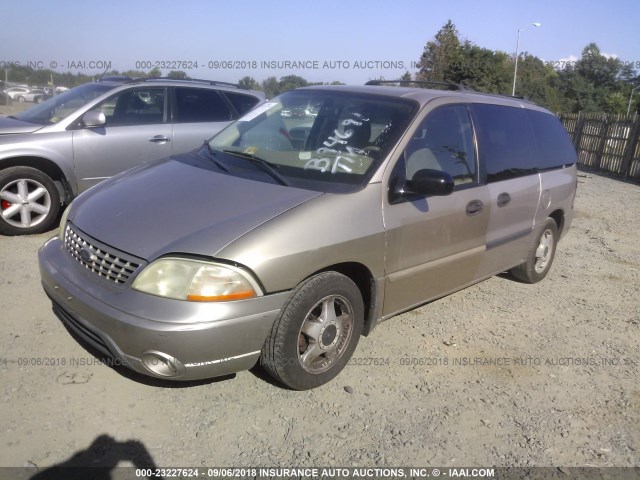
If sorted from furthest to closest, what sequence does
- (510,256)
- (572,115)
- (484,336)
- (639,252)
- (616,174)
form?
(572,115), (616,174), (639,252), (510,256), (484,336)

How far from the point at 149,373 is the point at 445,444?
160 cm

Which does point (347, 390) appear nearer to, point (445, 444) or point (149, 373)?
point (445, 444)

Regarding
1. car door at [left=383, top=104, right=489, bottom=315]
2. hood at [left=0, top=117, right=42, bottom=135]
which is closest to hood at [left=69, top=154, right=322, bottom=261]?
car door at [left=383, top=104, right=489, bottom=315]

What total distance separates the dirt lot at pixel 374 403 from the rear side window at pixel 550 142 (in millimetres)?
1526

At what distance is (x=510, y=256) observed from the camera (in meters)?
4.80

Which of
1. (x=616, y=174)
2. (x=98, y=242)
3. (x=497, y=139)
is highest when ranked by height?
(x=497, y=139)

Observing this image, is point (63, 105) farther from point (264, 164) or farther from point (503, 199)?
point (503, 199)

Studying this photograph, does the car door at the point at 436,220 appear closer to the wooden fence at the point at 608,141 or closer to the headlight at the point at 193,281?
the headlight at the point at 193,281

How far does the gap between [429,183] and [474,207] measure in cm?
76

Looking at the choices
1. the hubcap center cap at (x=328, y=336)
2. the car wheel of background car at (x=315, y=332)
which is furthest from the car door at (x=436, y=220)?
the hubcap center cap at (x=328, y=336)

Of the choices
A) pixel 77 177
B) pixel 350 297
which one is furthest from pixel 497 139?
pixel 77 177

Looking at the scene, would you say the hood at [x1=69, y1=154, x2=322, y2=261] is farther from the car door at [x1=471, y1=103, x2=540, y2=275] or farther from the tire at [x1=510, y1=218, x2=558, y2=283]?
the tire at [x1=510, y1=218, x2=558, y2=283]

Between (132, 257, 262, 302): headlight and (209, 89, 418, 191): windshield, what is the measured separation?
85 centimetres

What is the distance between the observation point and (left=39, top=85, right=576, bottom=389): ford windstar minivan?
276cm
